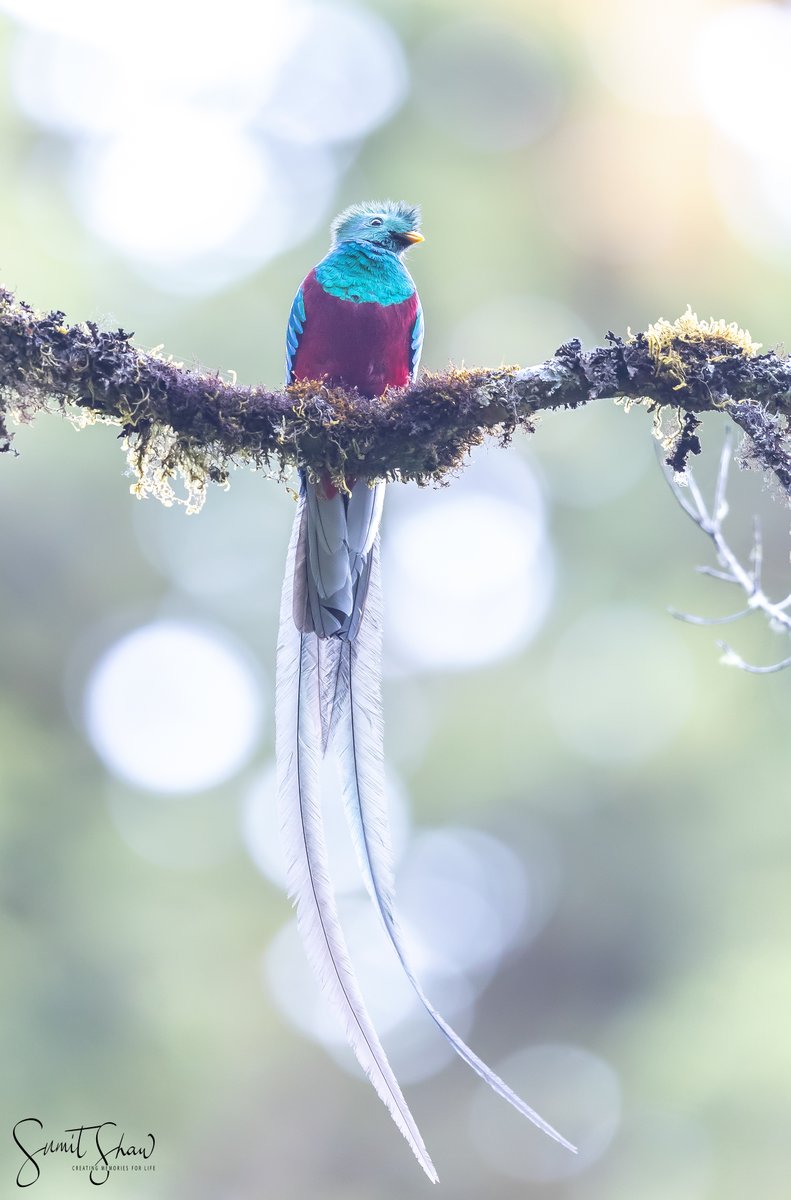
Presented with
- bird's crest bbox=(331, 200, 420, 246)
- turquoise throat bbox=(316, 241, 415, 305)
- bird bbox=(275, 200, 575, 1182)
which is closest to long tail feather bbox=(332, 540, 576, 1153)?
bird bbox=(275, 200, 575, 1182)

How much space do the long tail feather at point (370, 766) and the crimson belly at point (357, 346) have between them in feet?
1.33

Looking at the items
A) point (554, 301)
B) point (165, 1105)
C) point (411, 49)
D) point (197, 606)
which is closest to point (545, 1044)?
point (165, 1105)

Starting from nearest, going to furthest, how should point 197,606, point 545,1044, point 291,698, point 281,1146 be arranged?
point 291,698, point 281,1146, point 545,1044, point 197,606

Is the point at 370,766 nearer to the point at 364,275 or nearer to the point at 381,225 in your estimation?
the point at 364,275

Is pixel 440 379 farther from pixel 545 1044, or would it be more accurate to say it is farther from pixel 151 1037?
pixel 545 1044

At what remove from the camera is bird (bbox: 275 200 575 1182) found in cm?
190

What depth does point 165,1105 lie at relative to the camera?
3824mm

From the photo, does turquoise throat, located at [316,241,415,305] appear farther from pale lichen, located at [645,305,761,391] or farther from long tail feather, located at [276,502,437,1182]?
pale lichen, located at [645,305,761,391]

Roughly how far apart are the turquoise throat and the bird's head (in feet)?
0.22

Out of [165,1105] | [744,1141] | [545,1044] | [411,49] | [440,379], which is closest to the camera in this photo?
[440,379]

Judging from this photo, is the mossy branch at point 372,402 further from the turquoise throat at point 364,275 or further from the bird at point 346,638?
the turquoise throat at point 364,275

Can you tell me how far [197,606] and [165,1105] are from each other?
2.04 m

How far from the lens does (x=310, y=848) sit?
202 cm

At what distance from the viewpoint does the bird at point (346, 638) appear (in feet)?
6.25
